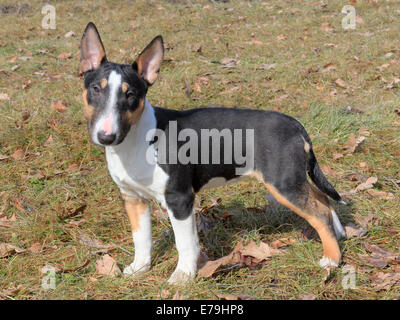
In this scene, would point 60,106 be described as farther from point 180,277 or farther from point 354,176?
point 354,176

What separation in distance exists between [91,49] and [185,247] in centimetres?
161

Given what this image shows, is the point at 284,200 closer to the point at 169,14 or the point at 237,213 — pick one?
the point at 237,213

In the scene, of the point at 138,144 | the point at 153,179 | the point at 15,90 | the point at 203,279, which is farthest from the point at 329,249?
the point at 15,90

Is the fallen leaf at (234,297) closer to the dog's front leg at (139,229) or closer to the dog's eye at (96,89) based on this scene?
the dog's front leg at (139,229)

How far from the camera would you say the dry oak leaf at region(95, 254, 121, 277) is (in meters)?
3.26

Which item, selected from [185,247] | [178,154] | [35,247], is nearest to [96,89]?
[178,154]

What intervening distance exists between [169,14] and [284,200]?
30.2ft

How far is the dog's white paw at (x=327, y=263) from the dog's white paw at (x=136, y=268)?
136 centimetres

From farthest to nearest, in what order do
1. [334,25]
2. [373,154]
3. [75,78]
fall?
[334,25], [75,78], [373,154]

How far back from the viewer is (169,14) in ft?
36.9

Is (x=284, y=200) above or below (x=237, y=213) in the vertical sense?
above

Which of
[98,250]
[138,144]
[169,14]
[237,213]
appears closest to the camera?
[138,144]

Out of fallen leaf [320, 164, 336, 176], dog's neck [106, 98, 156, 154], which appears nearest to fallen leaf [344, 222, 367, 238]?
fallen leaf [320, 164, 336, 176]

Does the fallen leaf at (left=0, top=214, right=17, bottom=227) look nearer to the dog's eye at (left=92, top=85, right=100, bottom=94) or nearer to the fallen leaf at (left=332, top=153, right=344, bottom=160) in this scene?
the dog's eye at (left=92, top=85, right=100, bottom=94)
